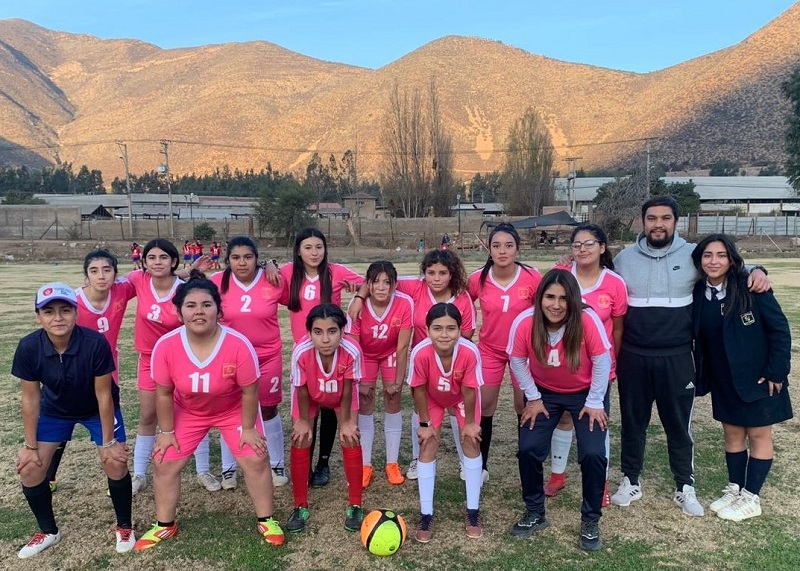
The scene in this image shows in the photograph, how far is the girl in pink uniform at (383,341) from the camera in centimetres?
443

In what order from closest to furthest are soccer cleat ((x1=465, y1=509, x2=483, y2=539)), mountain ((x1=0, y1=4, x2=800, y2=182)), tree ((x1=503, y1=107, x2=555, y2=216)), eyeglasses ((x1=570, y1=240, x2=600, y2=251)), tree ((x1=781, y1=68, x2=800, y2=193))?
soccer cleat ((x1=465, y1=509, x2=483, y2=539)) → eyeglasses ((x1=570, y1=240, x2=600, y2=251)) → tree ((x1=781, y1=68, x2=800, y2=193)) → tree ((x1=503, y1=107, x2=555, y2=216)) → mountain ((x1=0, y1=4, x2=800, y2=182))

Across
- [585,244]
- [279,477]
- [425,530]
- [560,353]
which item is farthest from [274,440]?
[585,244]

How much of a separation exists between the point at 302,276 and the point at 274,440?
130 centimetres

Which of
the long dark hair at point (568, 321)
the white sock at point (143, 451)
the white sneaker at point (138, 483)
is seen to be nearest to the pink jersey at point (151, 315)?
the white sock at point (143, 451)

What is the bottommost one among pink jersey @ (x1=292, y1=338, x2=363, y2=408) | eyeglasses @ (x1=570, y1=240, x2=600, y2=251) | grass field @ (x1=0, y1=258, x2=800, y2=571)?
grass field @ (x1=0, y1=258, x2=800, y2=571)

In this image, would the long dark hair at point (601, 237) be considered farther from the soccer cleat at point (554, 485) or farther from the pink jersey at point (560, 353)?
the soccer cleat at point (554, 485)

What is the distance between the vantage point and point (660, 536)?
3721 millimetres

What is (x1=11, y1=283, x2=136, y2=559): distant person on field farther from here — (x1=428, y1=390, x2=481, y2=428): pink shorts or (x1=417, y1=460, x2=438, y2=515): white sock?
(x1=428, y1=390, x2=481, y2=428): pink shorts

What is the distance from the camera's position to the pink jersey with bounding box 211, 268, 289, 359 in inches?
172

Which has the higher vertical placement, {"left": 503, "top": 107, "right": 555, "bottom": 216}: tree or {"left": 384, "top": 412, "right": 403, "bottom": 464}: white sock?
{"left": 503, "top": 107, "right": 555, "bottom": 216}: tree

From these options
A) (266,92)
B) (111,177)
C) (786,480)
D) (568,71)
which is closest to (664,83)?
(568,71)

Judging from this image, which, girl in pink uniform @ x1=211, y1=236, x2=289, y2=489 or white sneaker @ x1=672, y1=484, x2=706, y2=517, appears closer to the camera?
white sneaker @ x1=672, y1=484, x2=706, y2=517

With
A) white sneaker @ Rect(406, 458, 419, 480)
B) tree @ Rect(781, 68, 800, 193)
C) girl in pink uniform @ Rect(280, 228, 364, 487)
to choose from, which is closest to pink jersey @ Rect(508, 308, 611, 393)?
white sneaker @ Rect(406, 458, 419, 480)

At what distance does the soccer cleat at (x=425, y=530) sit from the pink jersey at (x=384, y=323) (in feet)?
4.31
